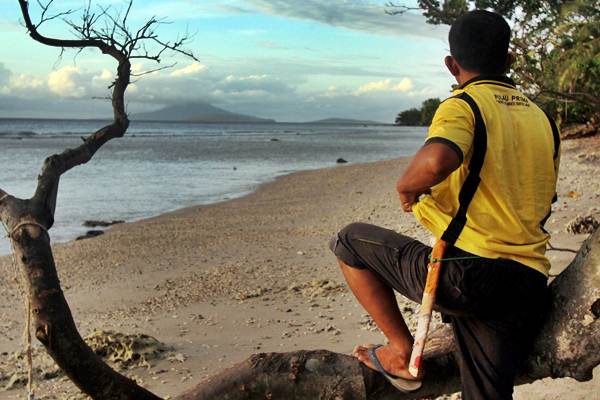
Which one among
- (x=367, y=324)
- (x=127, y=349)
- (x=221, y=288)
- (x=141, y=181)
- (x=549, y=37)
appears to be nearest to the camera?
(x=127, y=349)

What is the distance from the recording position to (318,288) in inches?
304

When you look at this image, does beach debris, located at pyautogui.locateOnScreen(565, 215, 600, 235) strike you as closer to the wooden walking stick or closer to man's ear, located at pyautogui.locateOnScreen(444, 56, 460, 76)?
man's ear, located at pyautogui.locateOnScreen(444, 56, 460, 76)

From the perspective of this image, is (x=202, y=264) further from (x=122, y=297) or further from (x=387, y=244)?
(x=387, y=244)

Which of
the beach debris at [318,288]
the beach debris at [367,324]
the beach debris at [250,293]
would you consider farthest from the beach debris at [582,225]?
the beach debris at [250,293]

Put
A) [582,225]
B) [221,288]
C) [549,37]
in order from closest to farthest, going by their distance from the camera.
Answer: [582,225] < [221,288] < [549,37]

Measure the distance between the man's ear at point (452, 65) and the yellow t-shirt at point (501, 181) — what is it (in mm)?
103

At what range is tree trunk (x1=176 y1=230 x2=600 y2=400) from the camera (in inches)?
109

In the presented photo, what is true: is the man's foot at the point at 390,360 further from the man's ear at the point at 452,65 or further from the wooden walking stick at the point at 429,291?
the man's ear at the point at 452,65

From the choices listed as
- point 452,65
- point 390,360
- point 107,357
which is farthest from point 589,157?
point 390,360

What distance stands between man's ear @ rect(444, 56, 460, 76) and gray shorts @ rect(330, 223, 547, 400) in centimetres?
73

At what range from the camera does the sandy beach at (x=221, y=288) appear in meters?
5.80

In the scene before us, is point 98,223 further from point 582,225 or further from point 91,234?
point 582,225

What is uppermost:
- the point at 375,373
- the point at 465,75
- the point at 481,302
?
the point at 465,75

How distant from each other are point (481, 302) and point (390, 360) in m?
0.46
